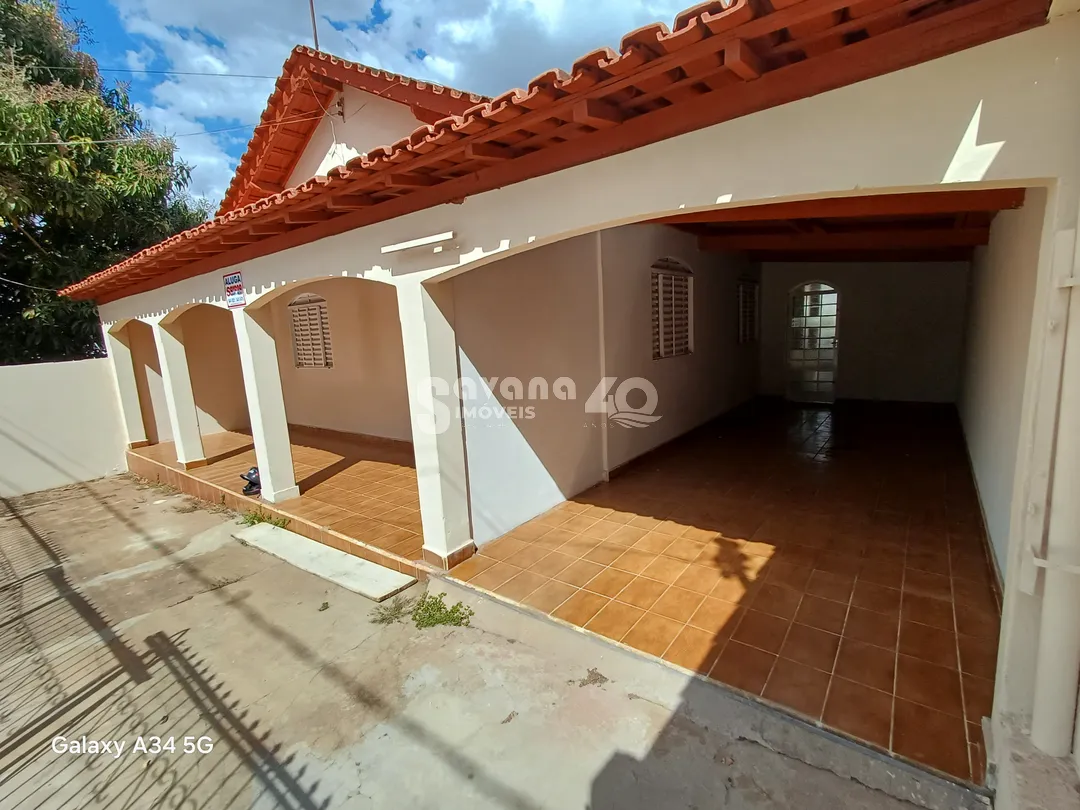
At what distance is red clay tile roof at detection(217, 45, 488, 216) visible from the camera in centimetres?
601

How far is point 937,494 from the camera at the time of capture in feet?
19.7

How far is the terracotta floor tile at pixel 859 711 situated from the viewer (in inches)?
108

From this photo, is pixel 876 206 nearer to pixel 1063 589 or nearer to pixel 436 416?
pixel 1063 589

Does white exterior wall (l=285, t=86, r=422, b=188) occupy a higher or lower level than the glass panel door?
higher

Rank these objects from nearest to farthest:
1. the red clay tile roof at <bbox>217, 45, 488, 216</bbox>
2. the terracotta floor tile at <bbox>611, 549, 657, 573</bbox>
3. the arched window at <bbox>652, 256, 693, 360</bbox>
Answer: the terracotta floor tile at <bbox>611, 549, 657, 573</bbox> < the red clay tile roof at <bbox>217, 45, 488, 216</bbox> < the arched window at <bbox>652, 256, 693, 360</bbox>

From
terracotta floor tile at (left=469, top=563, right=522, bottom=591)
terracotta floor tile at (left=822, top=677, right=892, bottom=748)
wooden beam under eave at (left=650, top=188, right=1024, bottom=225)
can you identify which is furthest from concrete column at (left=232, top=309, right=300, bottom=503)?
terracotta floor tile at (left=822, top=677, right=892, bottom=748)

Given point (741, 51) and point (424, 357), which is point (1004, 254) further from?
point (424, 357)

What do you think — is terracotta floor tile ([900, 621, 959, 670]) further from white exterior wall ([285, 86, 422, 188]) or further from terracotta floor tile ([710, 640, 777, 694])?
white exterior wall ([285, 86, 422, 188])

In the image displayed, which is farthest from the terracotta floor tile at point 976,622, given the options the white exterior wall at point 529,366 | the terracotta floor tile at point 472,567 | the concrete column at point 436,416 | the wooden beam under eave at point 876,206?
the concrete column at point 436,416

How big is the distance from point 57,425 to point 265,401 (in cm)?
600

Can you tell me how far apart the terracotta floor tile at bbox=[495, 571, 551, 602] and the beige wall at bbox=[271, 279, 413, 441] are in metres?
4.94

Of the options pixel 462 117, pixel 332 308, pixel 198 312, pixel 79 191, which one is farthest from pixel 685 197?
pixel 79 191

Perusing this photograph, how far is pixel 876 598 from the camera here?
399cm


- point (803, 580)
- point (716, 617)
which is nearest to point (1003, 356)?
point (803, 580)
